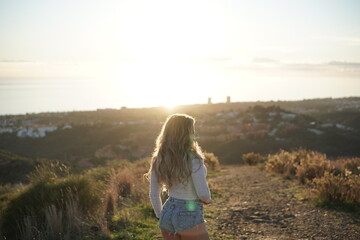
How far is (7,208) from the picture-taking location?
7.82 meters

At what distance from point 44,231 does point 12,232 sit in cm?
129

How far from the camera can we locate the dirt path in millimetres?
6641

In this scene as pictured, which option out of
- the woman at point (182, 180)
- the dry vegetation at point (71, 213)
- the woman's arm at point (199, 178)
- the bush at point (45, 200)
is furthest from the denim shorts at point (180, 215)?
the bush at point (45, 200)

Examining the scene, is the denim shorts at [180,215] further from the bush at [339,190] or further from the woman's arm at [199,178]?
the bush at [339,190]

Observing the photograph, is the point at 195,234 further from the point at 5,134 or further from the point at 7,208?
the point at 5,134

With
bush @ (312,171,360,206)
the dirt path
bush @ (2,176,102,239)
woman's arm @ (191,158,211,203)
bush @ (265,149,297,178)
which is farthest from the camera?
bush @ (265,149,297,178)

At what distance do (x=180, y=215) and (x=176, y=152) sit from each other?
575mm

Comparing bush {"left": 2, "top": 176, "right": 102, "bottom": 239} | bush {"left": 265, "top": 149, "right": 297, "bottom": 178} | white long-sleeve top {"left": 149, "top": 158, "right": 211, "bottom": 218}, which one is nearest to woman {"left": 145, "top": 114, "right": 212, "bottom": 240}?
white long-sleeve top {"left": 149, "top": 158, "right": 211, "bottom": 218}

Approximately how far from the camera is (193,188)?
343 cm

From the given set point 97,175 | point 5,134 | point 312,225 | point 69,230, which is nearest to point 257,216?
point 312,225

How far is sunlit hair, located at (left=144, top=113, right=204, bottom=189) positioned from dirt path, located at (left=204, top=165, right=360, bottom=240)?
3543 mm

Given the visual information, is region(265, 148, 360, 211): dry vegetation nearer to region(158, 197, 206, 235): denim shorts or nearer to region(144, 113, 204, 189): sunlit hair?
region(158, 197, 206, 235): denim shorts

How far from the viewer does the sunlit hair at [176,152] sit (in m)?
3.32

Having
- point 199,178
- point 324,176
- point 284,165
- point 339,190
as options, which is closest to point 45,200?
point 199,178
